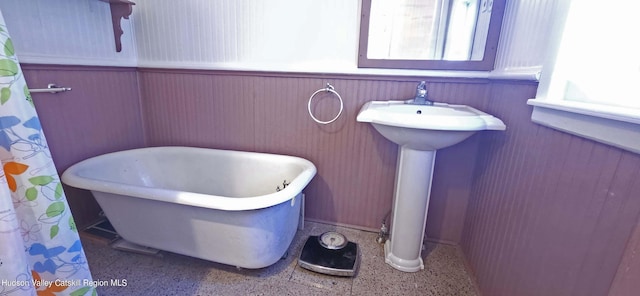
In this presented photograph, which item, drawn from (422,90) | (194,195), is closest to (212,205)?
(194,195)

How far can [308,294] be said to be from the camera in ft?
3.92

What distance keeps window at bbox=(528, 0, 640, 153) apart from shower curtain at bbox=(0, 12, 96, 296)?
1.35 meters

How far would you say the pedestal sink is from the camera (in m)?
0.96

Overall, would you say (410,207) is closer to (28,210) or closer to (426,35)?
(426,35)

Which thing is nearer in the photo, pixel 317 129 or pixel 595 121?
pixel 595 121

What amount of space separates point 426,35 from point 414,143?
645mm

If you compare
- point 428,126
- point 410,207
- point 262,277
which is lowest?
point 262,277

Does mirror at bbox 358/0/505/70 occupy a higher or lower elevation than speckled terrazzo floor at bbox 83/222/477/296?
higher

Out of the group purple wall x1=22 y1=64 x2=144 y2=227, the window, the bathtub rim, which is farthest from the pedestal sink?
purple wall x1=22 y1=64 x2=144 y2=227

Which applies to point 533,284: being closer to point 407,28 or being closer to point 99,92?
point 407,28

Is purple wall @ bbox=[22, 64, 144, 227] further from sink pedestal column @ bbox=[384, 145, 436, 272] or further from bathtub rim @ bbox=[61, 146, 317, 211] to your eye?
sink pedestal column @ bbox=[384, 145, 436, 272]

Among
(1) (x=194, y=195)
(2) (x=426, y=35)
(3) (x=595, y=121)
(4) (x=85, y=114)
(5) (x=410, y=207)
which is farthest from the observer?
(4) (x=85, y=114)

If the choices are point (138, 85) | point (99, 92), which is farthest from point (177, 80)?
point (99, 92)

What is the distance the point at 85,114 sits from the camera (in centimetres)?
153
